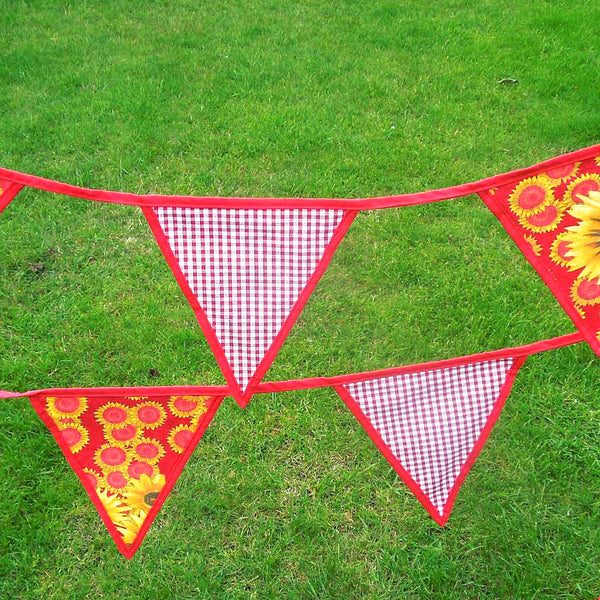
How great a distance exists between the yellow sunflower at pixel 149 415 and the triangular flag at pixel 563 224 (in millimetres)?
1152

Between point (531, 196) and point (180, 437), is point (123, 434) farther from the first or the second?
point (531, 196)

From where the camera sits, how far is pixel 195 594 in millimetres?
2256

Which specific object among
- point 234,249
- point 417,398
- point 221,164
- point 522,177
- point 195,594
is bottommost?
point 195,594

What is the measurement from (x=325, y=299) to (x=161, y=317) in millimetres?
900

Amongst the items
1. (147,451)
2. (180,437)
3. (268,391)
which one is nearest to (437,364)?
(268,391)

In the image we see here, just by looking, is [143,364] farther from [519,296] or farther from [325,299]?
[519,296]

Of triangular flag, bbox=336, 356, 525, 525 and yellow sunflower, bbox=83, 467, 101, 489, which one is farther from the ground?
triangular flag, bbox=336, 356, 525, 525

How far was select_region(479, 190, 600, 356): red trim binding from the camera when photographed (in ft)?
5.06

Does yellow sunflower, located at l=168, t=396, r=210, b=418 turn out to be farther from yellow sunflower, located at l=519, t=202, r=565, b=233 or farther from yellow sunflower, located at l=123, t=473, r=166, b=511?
yellow sunflower, located at l=519, t=202, r=565, b=233

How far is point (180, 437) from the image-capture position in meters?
1.92

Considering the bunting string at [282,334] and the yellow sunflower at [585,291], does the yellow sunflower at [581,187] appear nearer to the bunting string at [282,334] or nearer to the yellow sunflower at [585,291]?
the bunting string at [282,334]

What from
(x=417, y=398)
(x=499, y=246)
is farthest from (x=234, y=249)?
(x=499, y=246)

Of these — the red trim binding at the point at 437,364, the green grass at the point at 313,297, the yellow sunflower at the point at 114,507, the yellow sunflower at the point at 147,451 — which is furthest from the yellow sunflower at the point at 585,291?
the yellow sunflower at the point at 114,507

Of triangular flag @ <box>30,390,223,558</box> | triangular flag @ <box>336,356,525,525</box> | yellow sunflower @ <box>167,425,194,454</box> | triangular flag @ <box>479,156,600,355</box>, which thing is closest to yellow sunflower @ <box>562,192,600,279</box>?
triangular flag @ <box>479,156,600,355</box>
